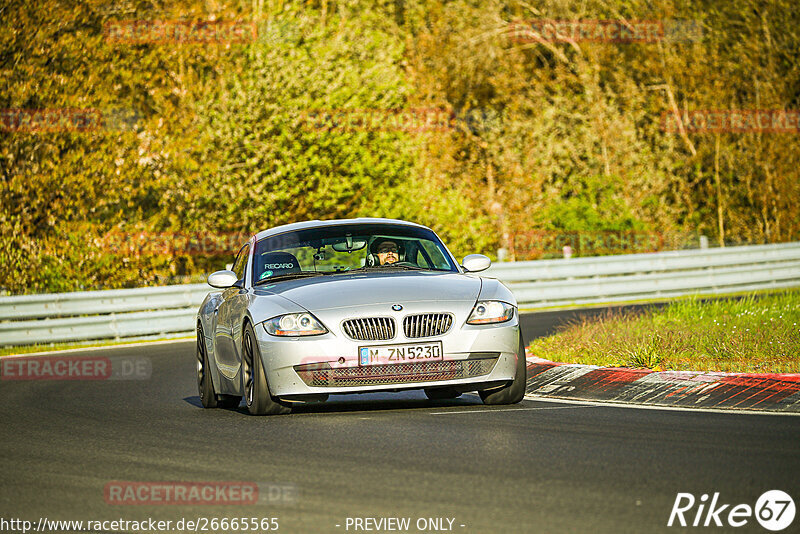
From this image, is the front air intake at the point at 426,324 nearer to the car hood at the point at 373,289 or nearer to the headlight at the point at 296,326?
the car hood at the point at 373,289

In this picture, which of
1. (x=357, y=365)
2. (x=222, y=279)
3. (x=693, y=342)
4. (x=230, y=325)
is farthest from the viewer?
(x=693, y=342)

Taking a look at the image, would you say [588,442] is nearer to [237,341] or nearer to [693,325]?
[237,341]

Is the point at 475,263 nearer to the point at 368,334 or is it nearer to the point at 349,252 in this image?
the point at 349,252

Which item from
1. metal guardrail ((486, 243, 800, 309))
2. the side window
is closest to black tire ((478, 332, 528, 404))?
the side window

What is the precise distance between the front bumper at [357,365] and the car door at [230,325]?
76 cm

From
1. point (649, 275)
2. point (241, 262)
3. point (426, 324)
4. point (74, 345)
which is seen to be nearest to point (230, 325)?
point (241, 262)

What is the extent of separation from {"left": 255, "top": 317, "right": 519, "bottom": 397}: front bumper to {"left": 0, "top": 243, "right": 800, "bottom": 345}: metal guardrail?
10538 mm

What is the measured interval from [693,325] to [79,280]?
50.9ft

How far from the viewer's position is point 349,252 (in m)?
11.1

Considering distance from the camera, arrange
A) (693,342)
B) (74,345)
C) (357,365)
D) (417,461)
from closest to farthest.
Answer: (417,461)
(357,365)
(693,342)
(74,345)

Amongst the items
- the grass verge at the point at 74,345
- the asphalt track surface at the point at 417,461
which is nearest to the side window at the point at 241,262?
the asphalt track surface at the point at 417,461

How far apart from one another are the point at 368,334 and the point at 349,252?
1.56 meters

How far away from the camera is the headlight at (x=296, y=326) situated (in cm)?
976

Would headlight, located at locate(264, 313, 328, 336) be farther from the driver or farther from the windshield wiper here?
the driver
